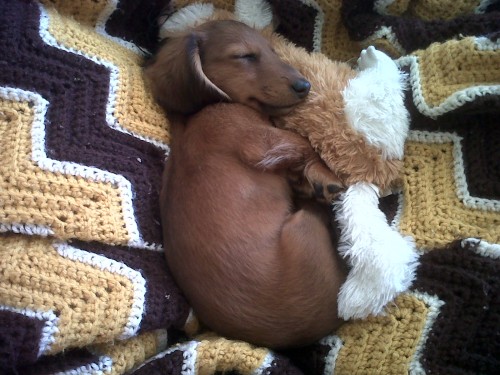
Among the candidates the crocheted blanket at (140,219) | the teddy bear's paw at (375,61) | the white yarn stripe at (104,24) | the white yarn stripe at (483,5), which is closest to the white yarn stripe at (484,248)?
the crocheted blanket at (140,219)

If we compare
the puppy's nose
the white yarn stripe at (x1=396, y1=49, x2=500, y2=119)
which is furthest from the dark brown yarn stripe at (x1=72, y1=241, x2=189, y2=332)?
the white yarn stripe at (x1=396, y1=49, x2=500, y2=119)

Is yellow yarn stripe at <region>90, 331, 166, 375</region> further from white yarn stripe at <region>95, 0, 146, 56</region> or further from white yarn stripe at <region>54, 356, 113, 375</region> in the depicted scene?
white yarn stripe at <region>95, 0, 146, 56</region>

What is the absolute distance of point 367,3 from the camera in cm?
155

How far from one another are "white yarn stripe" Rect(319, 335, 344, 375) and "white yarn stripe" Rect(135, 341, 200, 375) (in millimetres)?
301

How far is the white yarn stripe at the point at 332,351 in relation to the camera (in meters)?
1.28

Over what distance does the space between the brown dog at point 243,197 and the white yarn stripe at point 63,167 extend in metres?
0.08

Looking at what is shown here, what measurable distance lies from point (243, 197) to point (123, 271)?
0.32m

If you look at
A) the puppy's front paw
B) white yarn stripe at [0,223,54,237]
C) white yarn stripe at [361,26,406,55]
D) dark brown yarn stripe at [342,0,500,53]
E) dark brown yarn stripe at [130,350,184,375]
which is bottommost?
dark brown yarn stripe at [130,350,184,375]

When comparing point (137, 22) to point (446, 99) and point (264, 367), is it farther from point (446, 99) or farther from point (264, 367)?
point (264, 367)

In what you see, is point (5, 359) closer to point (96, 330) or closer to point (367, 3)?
point (96, 330)

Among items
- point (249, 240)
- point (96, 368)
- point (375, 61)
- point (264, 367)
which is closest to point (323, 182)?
point (249, 240)

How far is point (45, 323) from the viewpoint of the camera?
1142 mm

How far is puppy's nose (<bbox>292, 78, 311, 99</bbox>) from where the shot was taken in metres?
1.36

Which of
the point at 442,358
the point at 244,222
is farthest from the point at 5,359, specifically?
the point at 442,358
